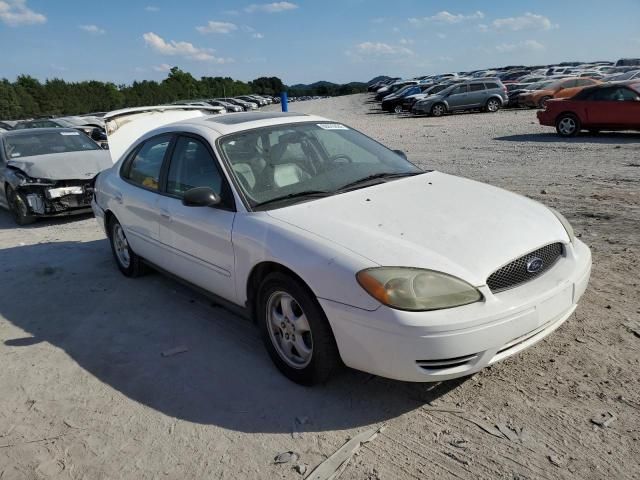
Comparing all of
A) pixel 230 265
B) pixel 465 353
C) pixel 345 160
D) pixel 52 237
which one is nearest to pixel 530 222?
pixel 465 353

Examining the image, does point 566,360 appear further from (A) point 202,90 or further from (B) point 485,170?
(A) point 202,90

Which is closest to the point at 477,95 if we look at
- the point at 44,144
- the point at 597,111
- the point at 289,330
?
the point at 597,111

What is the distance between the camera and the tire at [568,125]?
14.0m

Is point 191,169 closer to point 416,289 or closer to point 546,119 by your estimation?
point 416,289

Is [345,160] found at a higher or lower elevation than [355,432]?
higher

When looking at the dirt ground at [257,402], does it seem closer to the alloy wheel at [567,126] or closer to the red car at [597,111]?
the red car at [597,111]

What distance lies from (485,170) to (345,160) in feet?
20.5

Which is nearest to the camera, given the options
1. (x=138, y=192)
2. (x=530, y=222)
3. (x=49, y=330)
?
(x=530, y=222)

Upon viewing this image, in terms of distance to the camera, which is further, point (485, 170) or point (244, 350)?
point (485, 170)

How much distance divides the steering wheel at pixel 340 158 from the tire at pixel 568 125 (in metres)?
11.9

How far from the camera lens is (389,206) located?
134 inches

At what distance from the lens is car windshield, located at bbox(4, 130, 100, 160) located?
31.1 ft

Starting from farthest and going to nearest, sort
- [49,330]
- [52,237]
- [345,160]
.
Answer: [52,237] → [49,330] → [345,160]

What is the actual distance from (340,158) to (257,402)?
→ 1951mm
